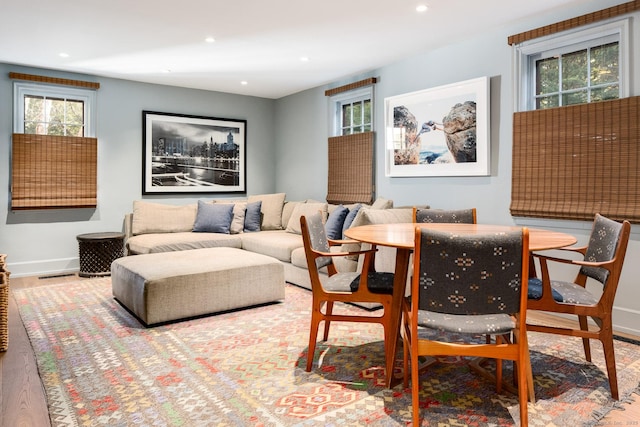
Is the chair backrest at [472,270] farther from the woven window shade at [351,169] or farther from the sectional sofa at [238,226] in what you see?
the woven window shade at [351,169]

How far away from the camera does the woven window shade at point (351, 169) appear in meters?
5.22

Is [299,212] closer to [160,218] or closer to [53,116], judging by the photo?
[160,218]

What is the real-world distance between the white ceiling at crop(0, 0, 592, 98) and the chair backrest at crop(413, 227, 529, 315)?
90.6 inches

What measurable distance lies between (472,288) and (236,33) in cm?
323

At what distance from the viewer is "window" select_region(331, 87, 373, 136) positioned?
5.40 m

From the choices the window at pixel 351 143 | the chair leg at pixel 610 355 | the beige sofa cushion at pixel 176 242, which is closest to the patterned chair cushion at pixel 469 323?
the chair leg at pixel 610 355

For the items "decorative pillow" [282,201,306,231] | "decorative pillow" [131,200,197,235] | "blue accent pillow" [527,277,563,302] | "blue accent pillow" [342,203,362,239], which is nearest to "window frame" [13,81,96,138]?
"decorative pillow" [131,200,197,235]

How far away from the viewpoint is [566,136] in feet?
11.2

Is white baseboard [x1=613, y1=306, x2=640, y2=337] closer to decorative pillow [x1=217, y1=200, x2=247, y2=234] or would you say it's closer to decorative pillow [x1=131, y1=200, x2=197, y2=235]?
decorative pillow [x1=217, y1=200, x2=247, y2=234]

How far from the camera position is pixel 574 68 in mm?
3535

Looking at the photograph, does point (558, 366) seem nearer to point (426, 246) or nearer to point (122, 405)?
point (426, 246)

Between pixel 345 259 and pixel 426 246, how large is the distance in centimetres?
227

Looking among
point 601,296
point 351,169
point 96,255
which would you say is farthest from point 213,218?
point 601,296

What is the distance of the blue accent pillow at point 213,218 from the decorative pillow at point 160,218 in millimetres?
138
